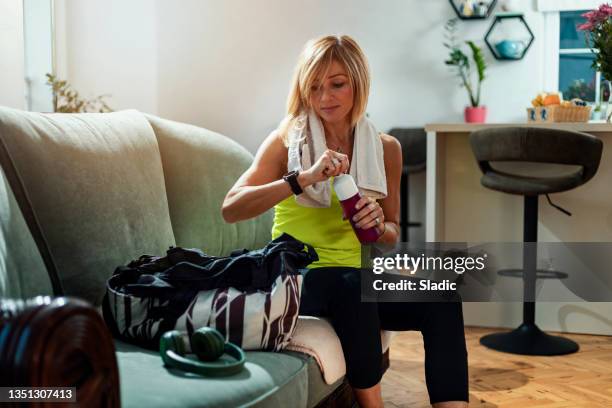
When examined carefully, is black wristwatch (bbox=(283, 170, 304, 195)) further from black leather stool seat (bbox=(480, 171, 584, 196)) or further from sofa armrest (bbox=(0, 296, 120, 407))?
black leather stool seat (bbox=(480, 171, 584, 196))

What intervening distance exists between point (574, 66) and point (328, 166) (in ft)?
13.8

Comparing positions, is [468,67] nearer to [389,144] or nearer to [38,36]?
[38,36]

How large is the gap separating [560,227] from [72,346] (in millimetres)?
2843

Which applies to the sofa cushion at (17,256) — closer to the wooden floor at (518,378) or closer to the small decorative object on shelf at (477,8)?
the wooden floor at (518,378)

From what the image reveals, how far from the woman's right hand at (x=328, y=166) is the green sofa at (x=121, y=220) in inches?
17.2

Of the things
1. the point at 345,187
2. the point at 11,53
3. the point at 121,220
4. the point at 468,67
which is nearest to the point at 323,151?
the point at 345,187

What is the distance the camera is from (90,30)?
5473mm

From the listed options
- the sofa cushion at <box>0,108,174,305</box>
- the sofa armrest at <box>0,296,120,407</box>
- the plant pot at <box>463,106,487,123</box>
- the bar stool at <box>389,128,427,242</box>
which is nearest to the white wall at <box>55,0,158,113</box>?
the bar stool at <box>389,128,427,242</box>

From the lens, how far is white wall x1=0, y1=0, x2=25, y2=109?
13.2 feet

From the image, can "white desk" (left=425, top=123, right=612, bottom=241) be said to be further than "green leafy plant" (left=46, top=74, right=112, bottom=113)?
No

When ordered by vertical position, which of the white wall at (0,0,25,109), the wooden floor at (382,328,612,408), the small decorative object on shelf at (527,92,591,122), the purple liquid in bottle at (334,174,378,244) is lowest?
the wooden floor at (382,328,612,408)

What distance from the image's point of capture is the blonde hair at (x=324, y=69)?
2.14 meters

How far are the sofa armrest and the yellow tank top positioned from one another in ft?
3.22
